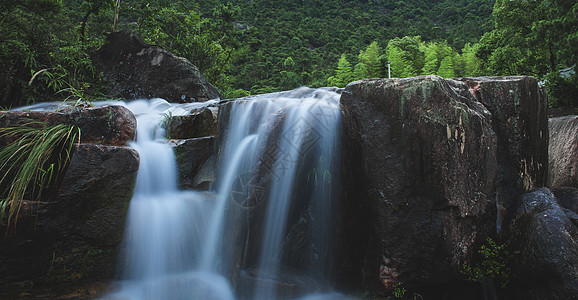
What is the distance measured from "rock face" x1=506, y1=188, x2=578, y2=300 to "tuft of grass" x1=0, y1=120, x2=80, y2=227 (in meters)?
4.64

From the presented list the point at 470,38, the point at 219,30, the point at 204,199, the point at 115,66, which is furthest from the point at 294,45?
the point at 204,199

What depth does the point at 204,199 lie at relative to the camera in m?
4.04

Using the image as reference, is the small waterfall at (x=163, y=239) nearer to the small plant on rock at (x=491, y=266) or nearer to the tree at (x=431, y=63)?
the small plant on rock at (x=491, y=266)

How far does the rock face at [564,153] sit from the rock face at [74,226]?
5764 mm

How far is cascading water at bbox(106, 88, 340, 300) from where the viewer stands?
3256 millimetres

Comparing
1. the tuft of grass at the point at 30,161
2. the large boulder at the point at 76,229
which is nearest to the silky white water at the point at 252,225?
the large boulder at the point at 76,229

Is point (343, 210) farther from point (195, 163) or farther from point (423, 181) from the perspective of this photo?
point (195, 163)

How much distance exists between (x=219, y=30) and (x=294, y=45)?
2472 centimetres

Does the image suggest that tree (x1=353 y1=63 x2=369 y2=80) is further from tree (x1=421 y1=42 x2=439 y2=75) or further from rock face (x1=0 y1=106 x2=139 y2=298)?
rock face (x1=0 y1=106 x2=139 y2=298)

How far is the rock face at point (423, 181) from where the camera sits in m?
2.80

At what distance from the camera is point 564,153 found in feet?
14.1

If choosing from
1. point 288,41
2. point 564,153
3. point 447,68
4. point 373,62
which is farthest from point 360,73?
point 564,153

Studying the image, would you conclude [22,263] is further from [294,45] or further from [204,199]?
[294,45]

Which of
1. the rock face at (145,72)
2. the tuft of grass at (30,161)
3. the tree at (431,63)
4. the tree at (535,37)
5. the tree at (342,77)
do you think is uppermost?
the tree at (431,63)
